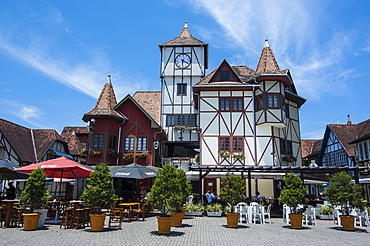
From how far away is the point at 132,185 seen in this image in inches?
1045

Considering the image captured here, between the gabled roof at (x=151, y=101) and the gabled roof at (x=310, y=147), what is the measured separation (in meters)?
20.8

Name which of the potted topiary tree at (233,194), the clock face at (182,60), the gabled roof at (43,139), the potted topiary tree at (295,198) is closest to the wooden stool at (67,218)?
the potted topiary tree at (233,194)

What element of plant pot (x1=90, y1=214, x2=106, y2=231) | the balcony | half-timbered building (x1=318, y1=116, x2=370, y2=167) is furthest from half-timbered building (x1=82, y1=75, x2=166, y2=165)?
half-timbered building (x1=318, y1=116, x2=370, y2=167)

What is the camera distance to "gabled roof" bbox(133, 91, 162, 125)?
1288 inches

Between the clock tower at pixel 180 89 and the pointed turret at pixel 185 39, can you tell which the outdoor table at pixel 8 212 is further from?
the pointed turret at pixel 185 39

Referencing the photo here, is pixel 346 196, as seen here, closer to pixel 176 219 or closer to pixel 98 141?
pixel 176 219

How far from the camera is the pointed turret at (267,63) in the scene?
24.5m

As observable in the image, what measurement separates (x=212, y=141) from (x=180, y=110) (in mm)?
8266

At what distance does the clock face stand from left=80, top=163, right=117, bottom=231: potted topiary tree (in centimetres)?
2225

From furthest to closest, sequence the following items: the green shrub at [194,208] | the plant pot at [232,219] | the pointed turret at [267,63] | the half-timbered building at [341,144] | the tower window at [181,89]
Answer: the tower window at [181,89], the half-timbered building at [341,144], the pointed turret at [267,63], the green shrub at [194,208], the plant pot at [232,219]

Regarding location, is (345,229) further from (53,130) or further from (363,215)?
(53,130)

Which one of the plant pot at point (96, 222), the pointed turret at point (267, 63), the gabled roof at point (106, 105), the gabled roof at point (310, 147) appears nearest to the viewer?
the plant pot at point (96, 222)

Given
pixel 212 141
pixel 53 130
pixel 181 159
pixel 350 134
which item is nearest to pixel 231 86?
pixel 212 141

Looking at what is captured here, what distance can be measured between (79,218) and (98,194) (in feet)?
4.72
